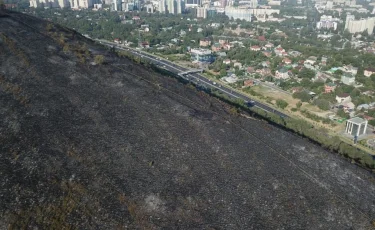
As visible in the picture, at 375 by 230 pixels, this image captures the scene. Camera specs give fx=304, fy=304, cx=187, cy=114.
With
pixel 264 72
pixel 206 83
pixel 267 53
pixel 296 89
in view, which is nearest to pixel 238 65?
pixel 264 72

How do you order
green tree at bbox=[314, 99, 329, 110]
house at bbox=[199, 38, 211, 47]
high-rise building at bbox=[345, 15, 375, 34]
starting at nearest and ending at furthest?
green tree at bbox=[314, 99, 329, 110], house at bbox=[199, 38, 211, 47], high-rise building at bbox=[345, 15, 375, 34]

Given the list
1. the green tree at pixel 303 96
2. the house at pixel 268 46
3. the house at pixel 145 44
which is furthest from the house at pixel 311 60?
the house at pixel 145 44

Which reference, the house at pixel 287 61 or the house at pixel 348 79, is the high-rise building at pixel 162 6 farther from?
the house at pixel 348 79

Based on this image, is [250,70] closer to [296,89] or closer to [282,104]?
[296,89]

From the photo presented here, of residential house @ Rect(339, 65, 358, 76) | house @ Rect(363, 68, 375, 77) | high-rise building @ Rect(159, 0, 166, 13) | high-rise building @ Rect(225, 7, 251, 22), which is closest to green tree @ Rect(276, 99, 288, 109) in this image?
residential house @ Rect(339, 65, 358, 76)

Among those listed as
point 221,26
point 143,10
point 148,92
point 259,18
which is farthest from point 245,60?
point 143,10

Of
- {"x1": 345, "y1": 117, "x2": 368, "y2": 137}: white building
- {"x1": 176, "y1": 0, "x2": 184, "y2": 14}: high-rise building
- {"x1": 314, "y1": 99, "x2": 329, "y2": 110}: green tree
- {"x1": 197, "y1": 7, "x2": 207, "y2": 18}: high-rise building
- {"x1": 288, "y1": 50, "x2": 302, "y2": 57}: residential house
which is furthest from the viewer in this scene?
{"x1": 176, "y1": 0, "x2": 184, "y2": 14}: high-rise building

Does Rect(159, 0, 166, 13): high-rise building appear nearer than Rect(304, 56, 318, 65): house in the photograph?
No

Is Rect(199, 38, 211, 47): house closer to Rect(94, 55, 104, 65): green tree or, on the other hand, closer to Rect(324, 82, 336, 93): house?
Rect(324, 82, 336, 93): house
